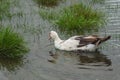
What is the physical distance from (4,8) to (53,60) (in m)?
4.94

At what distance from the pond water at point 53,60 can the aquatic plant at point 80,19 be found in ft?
1.04

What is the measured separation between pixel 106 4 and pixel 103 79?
7.22m

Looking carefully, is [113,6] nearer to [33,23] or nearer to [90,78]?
[33,23]

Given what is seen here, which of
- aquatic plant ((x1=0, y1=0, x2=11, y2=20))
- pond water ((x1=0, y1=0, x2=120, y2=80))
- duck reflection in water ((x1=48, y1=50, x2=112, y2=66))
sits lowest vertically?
duck reflection in water ((x1=48, y1=50, x2=112, y2=66))

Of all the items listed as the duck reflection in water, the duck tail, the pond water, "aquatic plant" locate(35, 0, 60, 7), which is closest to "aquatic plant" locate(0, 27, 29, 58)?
the pond water

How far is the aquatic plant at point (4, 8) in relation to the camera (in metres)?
15.7

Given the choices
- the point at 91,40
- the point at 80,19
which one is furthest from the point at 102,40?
the point at 80,19

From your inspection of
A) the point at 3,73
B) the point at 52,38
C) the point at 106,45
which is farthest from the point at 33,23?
the point at 3,73

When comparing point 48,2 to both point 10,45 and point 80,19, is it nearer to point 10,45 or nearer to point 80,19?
point 80,19

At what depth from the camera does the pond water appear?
34.8ft

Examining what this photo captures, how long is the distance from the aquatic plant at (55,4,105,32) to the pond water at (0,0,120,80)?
12.5 inches

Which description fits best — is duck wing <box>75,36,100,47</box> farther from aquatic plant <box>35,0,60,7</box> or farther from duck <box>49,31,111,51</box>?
aquatic plant <box>35,0,60,7</box>

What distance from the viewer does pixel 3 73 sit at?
10.8m

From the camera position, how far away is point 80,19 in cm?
1441
